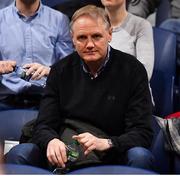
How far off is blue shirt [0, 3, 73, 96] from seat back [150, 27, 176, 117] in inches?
17.1

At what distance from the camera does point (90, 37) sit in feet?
5.31

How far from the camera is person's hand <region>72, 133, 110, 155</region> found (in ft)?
4.81

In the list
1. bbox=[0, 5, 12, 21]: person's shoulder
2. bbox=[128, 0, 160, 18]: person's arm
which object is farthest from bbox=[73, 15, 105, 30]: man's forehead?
bbox=[128, 0, 160, 18]: person's arm

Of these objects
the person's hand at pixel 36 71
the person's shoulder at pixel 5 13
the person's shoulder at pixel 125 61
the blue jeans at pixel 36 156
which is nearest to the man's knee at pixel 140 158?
the blue jeans at pixel 36 156

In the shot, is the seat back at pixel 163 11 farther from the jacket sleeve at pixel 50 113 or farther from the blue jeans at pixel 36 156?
the blue jeans at pixel 36 156

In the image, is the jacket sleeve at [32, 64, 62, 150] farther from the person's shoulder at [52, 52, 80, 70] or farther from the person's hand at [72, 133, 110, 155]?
the person's hand at [72, 133, 110, 155]

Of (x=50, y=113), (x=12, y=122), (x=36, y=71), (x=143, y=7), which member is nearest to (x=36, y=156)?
(x=50, y=113)

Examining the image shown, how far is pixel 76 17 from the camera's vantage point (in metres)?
1.63

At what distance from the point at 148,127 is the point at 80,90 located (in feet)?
0.91

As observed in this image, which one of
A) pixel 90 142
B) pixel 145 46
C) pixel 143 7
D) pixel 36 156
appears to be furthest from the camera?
pixel 143 7

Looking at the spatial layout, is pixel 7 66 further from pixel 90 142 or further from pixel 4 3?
pixel 4 3

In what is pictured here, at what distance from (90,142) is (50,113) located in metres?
0.25

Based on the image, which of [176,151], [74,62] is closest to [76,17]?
[74,62]

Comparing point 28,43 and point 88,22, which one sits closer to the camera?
point 88,22
